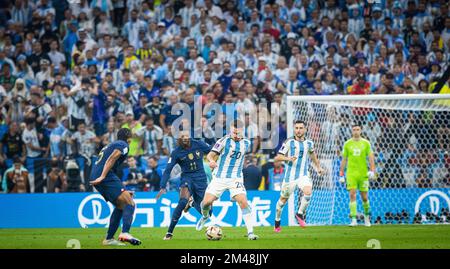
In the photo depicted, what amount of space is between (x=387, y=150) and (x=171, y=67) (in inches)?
284

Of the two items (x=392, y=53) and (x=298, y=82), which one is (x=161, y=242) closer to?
(x=298, y=82)

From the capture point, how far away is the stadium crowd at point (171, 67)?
74.0 feet

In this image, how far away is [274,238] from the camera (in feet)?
52.1

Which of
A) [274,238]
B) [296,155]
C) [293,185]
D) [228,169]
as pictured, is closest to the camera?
[274,238]

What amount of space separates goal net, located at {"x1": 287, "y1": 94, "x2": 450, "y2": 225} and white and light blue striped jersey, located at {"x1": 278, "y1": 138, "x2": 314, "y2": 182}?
2.09 m

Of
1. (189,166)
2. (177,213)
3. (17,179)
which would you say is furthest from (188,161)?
(17,179)

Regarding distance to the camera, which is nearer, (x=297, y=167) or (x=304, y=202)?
(x=297, y=167)

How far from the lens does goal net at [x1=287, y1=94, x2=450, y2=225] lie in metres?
20.6

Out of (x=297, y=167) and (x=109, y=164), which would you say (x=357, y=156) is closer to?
(x=297, y=167)

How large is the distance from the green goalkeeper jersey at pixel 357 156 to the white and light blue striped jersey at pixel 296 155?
6.25 feet

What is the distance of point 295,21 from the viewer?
26000 millimetres

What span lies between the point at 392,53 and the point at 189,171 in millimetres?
10441
